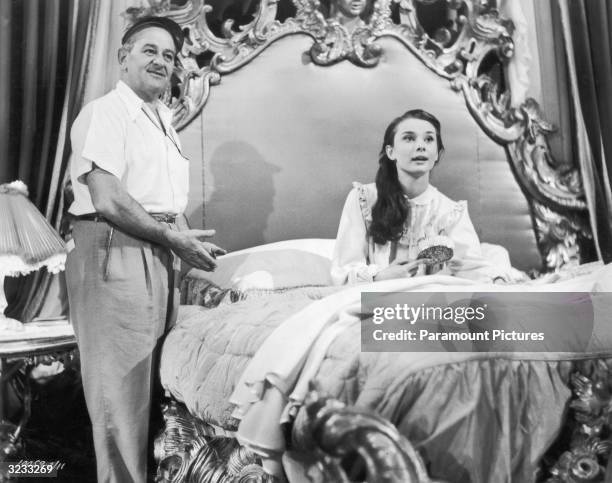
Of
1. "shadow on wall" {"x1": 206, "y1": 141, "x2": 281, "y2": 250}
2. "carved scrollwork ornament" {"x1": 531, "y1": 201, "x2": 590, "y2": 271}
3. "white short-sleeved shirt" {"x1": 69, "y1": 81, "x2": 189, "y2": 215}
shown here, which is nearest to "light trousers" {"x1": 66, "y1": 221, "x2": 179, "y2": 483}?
"white short-sleeved shirt" {"x1": 69, "y1": 81, "x2": 189, "y2": 215}

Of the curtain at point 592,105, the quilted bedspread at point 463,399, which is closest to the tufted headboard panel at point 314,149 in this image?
the curtain at point 592,105

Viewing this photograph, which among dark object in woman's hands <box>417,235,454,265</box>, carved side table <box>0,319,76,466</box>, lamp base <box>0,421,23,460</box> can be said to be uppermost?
dark object in woman's hands <box>417,235,454,265</box>

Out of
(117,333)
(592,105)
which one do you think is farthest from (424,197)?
(117,333)

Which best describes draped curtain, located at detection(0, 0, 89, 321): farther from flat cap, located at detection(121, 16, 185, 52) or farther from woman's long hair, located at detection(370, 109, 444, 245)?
woman's long hair, located at detection(370, 109, 444, 245)

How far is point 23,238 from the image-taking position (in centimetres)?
182

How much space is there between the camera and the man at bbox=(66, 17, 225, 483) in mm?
1665

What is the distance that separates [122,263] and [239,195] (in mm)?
531

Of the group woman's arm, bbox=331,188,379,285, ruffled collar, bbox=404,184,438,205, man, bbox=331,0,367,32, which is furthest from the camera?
man, bbox=331,0,367,32

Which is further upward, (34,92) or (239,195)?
(34,92)

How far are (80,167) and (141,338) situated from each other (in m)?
0.42

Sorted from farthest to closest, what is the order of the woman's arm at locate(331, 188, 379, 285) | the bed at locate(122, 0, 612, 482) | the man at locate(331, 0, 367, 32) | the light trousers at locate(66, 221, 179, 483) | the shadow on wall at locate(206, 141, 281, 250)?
the man at locate(331, 0, 367, 32), the shadow on wall at locate(206, 141, 281, 250), the woman's arm at locate(331, 188, 379, 285), the light trousers at locate(66, 221, 179, 483), the bed at locate(122, 0, 612, 482)

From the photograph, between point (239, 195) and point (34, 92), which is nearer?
point (34, 92)

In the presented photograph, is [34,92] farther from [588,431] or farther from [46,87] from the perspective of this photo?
[588,431]

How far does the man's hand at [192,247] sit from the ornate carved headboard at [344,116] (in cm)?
34
